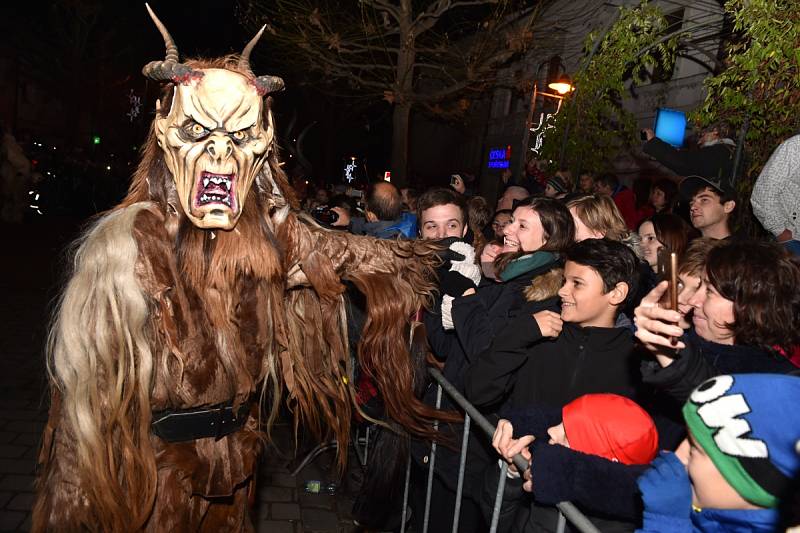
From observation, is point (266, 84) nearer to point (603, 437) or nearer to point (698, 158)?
point (603, 437)

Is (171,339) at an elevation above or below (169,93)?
below

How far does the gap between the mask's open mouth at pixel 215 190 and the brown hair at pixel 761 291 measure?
1.82 metres

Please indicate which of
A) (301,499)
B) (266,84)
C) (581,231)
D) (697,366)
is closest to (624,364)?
(697,366)

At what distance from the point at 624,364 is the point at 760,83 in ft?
7.86

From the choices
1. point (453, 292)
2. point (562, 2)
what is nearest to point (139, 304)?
point (453, 292)

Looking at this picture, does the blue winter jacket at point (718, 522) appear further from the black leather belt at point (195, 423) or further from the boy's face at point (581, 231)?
the boy's face at point (581, 231)

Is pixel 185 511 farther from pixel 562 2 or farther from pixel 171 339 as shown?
pixel 562 2

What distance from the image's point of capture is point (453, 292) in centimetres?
284

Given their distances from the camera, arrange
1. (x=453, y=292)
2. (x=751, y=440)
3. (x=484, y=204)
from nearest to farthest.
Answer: (x=751, y=440) → (x=453, y=292) → (x=484, y=204)

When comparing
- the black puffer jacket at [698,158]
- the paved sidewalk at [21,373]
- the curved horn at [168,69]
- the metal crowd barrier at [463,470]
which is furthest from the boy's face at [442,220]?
the paved sidewalk at [21,373]

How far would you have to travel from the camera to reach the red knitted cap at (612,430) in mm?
1896

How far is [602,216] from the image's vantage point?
342 cm

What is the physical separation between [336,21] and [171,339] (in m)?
11.6

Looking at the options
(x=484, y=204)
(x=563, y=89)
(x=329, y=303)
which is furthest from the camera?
(x=563, y=89)
